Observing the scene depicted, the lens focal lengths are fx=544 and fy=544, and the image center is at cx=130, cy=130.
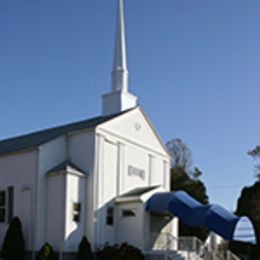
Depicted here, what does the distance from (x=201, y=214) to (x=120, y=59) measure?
40.8 feet

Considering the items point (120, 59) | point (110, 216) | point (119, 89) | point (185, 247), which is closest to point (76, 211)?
A: point (110, 216)

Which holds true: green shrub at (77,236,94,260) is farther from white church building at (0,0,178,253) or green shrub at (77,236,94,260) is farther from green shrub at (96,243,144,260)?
white church building at (0,0,178,253)

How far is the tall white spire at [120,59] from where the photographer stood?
34656 mm

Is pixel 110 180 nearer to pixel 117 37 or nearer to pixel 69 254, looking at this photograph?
pixel 69 254

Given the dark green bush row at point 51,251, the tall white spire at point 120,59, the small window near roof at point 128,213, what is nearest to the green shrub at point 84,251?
the dark green bush row at point 51,251

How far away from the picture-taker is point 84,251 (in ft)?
87.9

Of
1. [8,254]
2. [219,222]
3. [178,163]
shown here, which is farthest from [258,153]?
[178,163]

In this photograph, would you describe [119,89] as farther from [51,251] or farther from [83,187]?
[51,251]

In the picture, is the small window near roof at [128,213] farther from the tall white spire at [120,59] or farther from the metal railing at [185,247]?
the tall white spire at [120,59]

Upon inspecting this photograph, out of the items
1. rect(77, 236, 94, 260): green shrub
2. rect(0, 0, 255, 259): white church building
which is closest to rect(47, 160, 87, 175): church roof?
rect(0, 0, 255, 259): white church building

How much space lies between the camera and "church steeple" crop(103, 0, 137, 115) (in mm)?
34000

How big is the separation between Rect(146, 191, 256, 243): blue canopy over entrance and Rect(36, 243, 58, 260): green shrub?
5.59 meters

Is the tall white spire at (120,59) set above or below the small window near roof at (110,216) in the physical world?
above

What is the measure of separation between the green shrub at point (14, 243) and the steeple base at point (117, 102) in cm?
974
